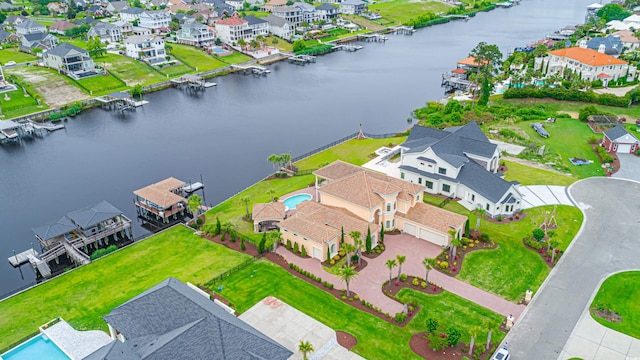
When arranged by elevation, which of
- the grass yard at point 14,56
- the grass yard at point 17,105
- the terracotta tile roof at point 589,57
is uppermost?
the terracotta tile roof at point 589,57

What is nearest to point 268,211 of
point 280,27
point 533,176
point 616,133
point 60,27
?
point 533,176

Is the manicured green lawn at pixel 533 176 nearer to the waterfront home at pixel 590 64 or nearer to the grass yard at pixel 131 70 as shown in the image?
the waterfront home at pixel 590 64

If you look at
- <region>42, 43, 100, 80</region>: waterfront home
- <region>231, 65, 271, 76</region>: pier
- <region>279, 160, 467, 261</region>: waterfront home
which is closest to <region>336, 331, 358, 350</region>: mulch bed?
<region>279, 160, 467, 261</region>: waterfront home

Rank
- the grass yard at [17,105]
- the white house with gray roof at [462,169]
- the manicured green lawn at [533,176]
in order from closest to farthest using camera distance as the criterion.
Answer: the white house with gray roof at [462,169] → the manicured green lawn at [533,176] → the grass yard at [17,105]

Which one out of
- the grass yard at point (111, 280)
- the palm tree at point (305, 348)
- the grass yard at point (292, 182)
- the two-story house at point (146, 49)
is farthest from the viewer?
the two-story house at point (146, 49)

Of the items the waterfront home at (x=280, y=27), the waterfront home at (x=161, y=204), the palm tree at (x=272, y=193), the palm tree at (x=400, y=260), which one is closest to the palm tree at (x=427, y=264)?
the palm tree at (x=400, y=260)

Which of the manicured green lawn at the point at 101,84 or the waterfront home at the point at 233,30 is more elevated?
the waterfront home at the point at 233,30

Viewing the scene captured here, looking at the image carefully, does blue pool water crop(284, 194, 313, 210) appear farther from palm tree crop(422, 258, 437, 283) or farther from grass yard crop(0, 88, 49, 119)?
grass yard crop(0, 88, 49, 119)

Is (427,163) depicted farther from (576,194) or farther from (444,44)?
(444,44)
